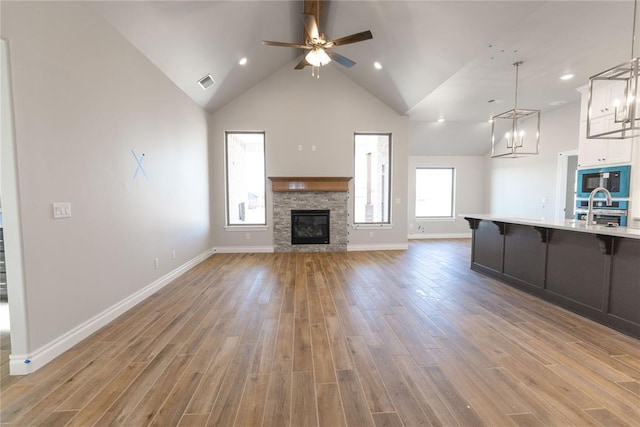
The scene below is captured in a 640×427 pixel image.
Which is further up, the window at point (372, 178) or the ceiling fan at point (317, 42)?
the ceiling fan at point (317, 42)

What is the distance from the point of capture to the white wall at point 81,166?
2.07m

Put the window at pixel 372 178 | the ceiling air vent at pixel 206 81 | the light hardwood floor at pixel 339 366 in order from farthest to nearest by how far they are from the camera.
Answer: the window at pixel 372 178 < the ceiling air vent at pixel 206 81 < the light hardwood floor at pixel 339 366

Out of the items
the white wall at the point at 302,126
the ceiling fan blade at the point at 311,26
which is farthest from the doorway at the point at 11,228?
the white wall at the point at 302,126

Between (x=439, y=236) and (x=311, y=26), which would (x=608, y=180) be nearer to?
(x=439, y=236)

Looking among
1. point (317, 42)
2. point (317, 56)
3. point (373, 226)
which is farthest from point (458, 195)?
point (317, 42)

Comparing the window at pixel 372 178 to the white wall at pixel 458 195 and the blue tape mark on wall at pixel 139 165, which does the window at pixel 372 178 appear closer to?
the white wall at pixel 458 195

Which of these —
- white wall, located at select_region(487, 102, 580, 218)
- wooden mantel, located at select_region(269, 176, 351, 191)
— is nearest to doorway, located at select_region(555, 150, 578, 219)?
white wall, located at select_region(487, 102, 580, 218)

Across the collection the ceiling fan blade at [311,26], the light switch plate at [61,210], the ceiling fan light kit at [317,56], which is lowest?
the light switch plate at [61,210]

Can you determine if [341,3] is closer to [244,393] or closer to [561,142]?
[244,393]

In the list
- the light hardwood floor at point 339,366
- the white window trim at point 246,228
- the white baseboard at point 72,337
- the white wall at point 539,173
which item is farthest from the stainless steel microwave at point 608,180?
the white baseboard at point 72,337

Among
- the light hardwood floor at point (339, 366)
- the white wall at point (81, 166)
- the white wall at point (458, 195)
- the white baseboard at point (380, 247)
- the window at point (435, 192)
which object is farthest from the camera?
the window at point (435, 192)

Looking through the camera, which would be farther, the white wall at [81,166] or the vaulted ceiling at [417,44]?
the vaulted ceiling at [417,44]

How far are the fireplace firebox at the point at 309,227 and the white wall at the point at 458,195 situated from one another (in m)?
3.02

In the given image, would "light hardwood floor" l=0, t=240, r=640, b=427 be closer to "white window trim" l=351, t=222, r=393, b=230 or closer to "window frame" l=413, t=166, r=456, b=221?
"white window trim" l=351, t=222, r=393, b=230
